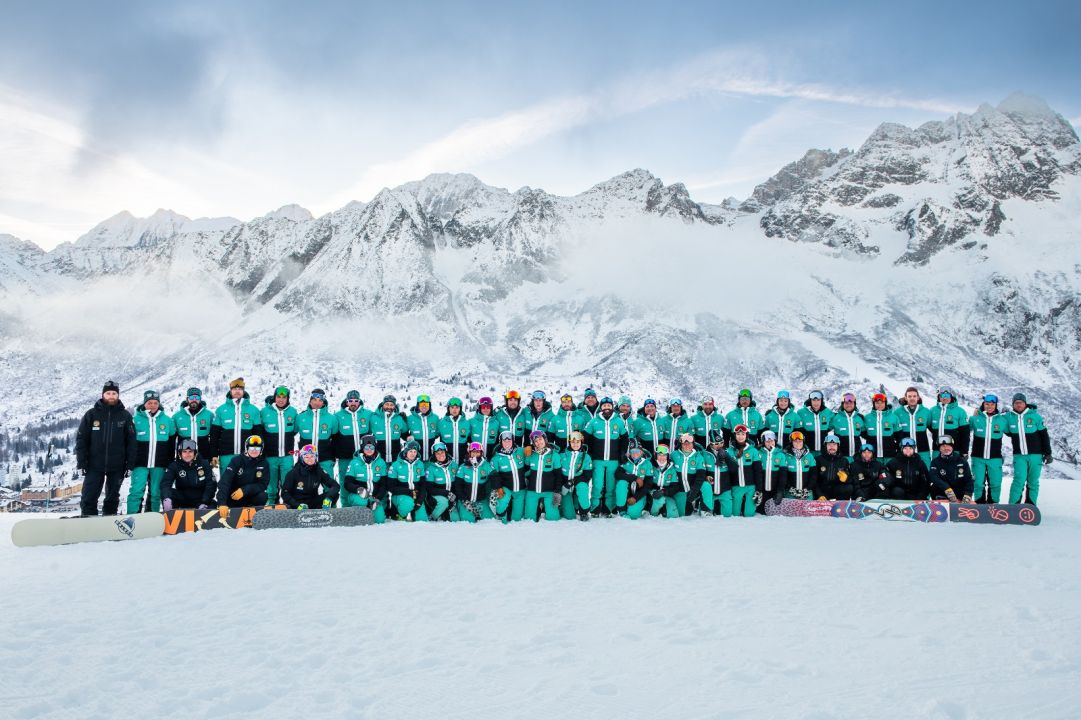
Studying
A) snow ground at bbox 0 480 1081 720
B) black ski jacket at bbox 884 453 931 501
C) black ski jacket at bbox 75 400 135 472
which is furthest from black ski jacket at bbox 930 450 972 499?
black ski jacket at bbox 75 400 135 472

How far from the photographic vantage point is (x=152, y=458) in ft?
37.4

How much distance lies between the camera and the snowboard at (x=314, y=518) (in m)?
10.6

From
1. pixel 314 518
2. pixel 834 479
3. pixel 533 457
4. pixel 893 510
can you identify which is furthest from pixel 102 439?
pixel 893 510

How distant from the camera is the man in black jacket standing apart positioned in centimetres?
1070

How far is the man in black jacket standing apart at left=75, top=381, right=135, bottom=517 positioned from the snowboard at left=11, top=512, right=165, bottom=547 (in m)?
1.08

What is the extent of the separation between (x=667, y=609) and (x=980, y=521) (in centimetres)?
796

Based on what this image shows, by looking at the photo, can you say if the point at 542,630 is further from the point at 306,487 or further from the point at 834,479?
the point at 834,479

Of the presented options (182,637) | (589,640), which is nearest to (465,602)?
(589,640)

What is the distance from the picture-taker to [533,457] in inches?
477

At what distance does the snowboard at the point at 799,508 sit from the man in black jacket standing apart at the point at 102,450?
37.2ft

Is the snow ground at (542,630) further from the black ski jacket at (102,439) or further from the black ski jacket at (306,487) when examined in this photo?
the black ski jacket at (306,487)

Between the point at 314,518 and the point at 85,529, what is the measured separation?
10.4ft

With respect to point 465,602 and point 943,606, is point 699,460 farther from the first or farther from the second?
point 465,602

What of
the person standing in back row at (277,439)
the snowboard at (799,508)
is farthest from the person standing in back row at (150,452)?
the snowboard at (799,508)
